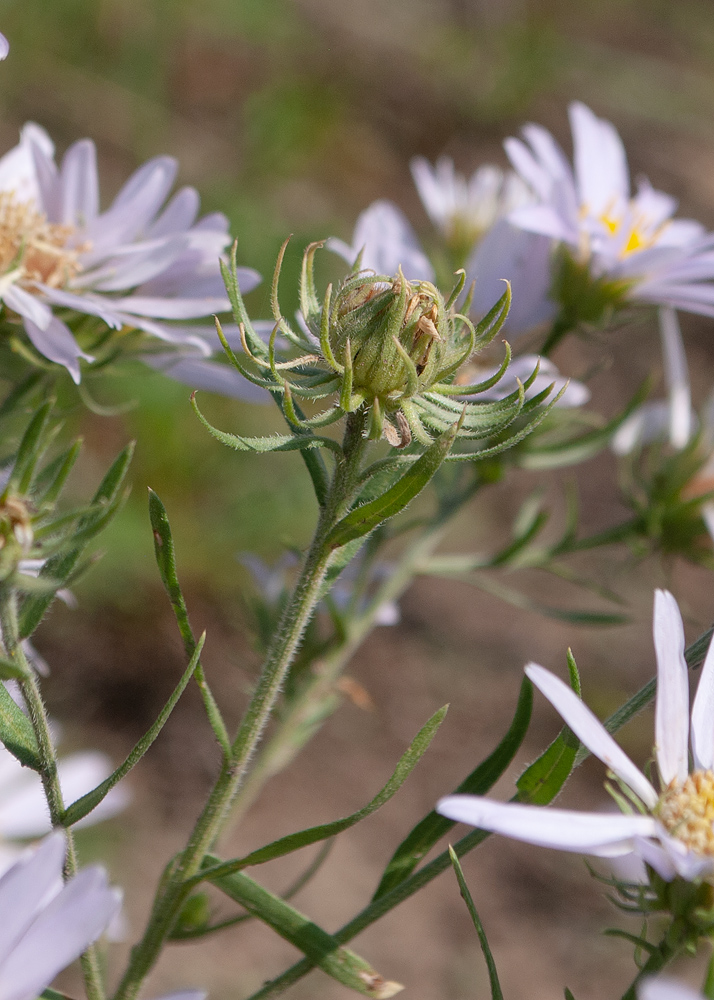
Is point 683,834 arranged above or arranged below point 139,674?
below

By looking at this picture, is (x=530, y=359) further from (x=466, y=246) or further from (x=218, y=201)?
(x=218, y=201)

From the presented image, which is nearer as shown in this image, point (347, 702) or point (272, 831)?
point (272, 831)

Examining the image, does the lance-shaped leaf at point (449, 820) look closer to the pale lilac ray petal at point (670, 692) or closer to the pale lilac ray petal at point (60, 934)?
the pale lilac ray petal at point (670, 692)

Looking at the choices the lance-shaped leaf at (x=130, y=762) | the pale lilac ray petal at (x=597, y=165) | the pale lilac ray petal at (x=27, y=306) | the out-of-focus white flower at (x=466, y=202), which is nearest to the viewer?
the lance-shaped leaf at (x=130, y=762)

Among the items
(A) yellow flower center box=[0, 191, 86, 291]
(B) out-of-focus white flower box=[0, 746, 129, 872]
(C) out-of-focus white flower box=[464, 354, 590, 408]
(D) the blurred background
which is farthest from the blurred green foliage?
(C) out-of-focus white flower box=[464, 354, 590, 408]

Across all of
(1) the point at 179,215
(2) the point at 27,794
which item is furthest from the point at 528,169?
(2) the point at 27,794

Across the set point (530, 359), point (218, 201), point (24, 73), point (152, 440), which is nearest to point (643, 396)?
point (530, 359)

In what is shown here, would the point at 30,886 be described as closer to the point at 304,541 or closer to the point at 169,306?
the point at 169,306

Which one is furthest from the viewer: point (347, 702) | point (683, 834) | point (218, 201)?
point (218, 201)

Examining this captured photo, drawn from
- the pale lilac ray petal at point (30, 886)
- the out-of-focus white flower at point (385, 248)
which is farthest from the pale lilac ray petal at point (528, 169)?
the pale lilac ray petal at point (30, 886)
